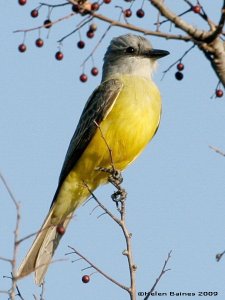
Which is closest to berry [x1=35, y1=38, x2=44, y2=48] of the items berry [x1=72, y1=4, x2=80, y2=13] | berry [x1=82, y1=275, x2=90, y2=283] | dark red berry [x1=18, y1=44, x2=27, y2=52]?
dark red berry [x1=18, y1=44, x2=27, y2=52]

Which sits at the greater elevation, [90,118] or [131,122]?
[90,118]

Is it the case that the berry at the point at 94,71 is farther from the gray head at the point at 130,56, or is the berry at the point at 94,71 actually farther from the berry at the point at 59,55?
the gray head at the point at 130,56

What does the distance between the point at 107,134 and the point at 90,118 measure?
577 mm

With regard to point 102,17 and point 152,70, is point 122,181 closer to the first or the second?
point 152,70

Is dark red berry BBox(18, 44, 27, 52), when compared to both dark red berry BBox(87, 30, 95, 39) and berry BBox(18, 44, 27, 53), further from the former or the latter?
dark red berry BBox(87, 30, 95, 39)

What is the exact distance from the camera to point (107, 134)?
8266 millimetres

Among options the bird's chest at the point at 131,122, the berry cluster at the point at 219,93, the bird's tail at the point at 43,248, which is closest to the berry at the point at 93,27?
the berry cluster at the point at 219,93

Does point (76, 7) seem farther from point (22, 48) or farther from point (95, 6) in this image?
point (22, 48)

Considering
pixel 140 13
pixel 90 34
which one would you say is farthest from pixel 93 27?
pixel 140 13

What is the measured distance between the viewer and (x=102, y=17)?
4.53 m

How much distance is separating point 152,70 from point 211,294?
3.83m

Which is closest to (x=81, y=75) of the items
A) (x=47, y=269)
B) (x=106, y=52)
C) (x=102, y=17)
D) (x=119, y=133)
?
(x=119, y=133)

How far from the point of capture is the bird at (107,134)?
824 cm

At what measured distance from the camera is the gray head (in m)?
9.16
